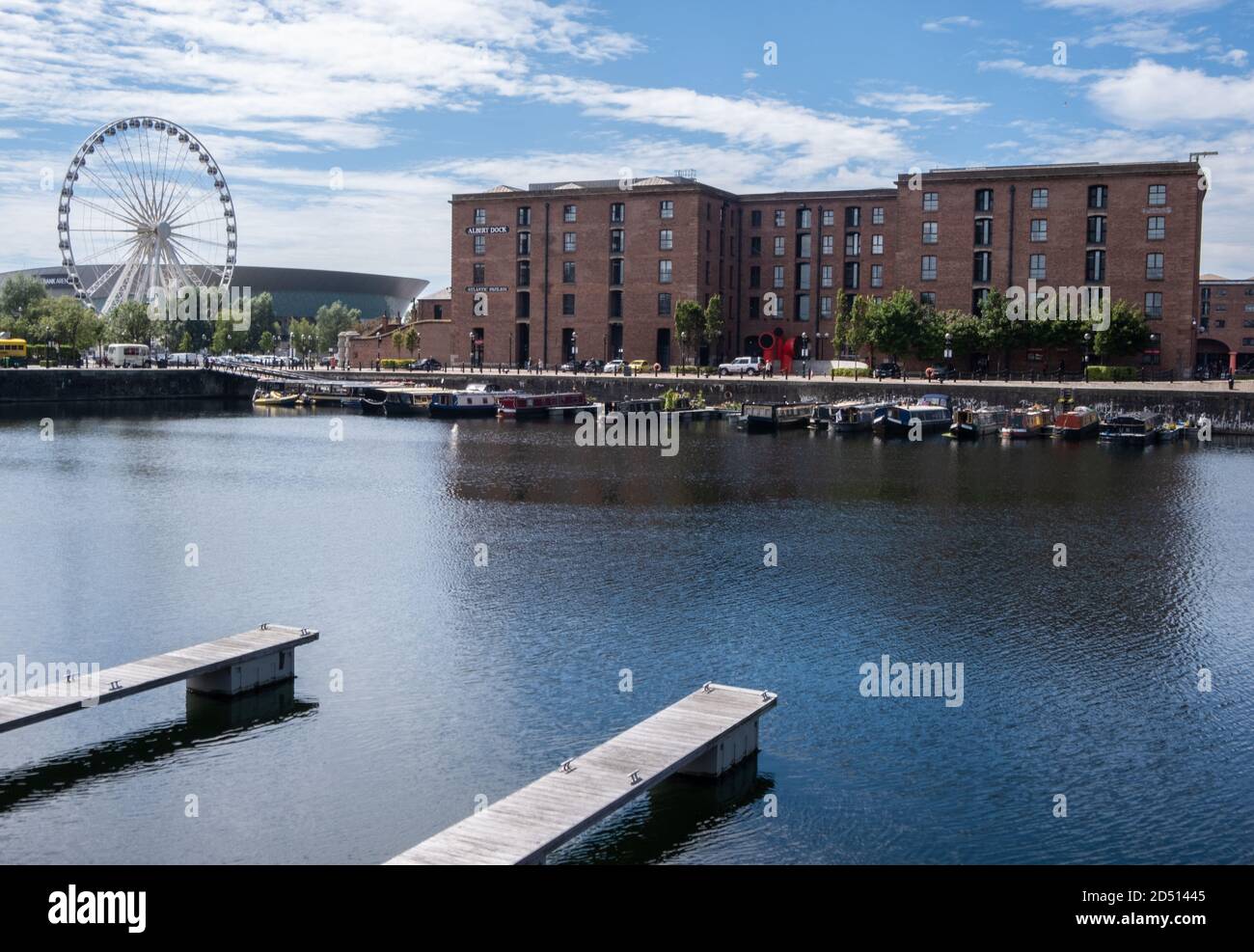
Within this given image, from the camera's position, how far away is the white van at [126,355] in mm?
131250

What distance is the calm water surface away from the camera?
20.3 meters

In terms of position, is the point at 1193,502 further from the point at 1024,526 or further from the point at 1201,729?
the point at 1201,729

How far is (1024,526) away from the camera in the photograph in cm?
4803

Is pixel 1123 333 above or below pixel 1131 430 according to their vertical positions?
above

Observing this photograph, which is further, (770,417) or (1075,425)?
(770,417)

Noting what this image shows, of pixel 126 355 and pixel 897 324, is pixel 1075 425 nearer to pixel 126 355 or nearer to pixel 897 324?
pixel 897 324

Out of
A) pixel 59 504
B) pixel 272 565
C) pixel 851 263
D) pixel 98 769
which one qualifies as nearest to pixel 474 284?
pixel 851 263

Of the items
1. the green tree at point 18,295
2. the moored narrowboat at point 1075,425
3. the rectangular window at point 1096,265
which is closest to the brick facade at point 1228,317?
the rectangular window at point 1096,265

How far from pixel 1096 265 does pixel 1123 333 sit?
7.84 m

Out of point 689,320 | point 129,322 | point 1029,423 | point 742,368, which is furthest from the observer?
point 129,322

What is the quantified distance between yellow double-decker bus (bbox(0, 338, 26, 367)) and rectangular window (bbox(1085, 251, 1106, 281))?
317 ft

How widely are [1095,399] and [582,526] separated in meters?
60.1

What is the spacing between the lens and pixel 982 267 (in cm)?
11162

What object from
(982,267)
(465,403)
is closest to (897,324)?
(982,267)
